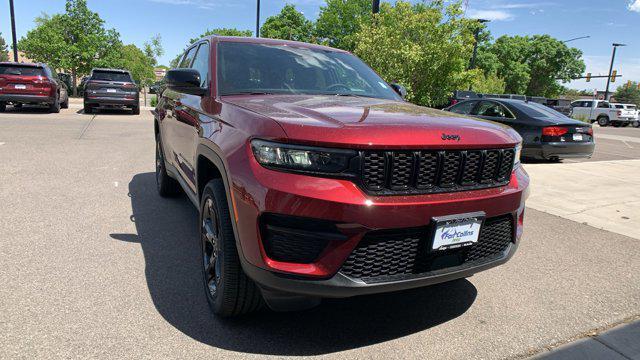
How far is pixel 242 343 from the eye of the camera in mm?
2557

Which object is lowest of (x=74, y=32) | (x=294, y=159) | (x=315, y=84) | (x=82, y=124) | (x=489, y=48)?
(x=82, y=124)

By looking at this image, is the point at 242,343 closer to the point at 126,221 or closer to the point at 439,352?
the point at 439,352

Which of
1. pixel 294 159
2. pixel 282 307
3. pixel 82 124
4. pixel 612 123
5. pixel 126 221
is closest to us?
pixel 294 159

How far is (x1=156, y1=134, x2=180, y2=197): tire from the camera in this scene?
5.36 meters

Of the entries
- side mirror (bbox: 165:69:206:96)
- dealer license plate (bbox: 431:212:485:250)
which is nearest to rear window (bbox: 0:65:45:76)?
side mirror (bbox: 165:69:206:96)

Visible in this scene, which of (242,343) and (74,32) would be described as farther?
(74,32)

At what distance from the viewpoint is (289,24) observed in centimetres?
5659

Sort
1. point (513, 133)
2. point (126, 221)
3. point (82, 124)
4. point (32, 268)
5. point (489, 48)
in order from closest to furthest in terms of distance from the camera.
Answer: point (513, 133)
point (32, 268)
point (126, 221)
point (82, 124)
point (489, 48)

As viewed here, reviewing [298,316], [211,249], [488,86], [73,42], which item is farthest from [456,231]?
[488,86]

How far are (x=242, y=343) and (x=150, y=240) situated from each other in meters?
1.93

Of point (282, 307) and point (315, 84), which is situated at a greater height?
point (315, 84)

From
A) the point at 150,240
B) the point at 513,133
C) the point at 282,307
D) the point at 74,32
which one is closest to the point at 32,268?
the point at 150,240

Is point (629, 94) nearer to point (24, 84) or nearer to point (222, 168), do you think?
point (24, 84)

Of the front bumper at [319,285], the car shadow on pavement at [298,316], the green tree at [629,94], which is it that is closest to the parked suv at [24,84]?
the car shadow on pavement at [298,316]
